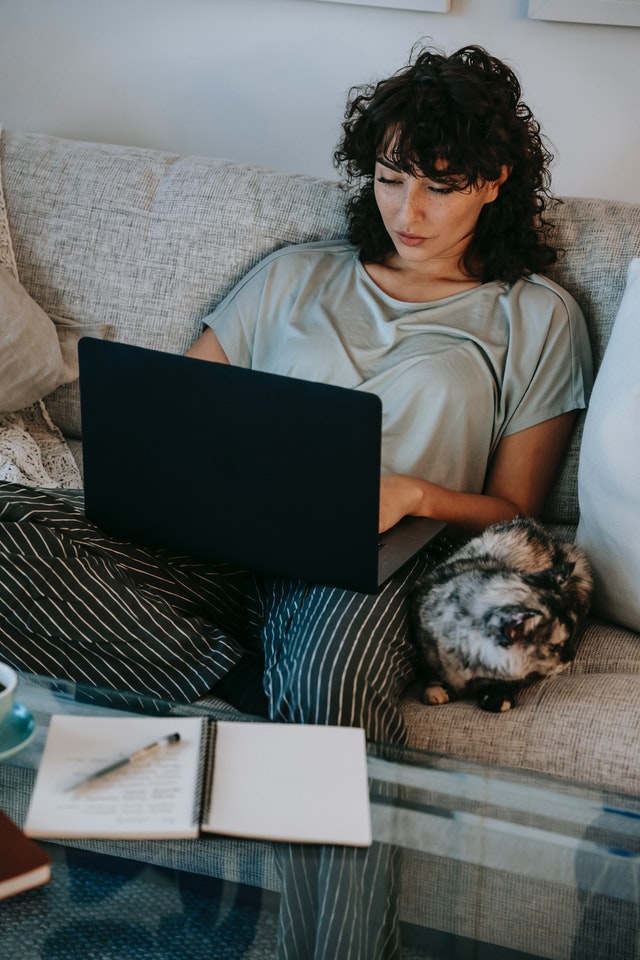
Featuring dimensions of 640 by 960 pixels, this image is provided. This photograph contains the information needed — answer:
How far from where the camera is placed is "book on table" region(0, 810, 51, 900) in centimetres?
78

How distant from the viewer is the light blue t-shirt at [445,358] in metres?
1.56

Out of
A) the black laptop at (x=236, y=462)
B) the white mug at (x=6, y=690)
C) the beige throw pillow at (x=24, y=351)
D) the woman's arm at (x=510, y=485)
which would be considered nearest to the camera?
the white mug at (x=6, y=690)

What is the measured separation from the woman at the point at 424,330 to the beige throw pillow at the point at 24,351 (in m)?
0.28

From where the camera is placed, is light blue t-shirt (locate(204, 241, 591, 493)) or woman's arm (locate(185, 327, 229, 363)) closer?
light blue t-shirt (locate(204, 241, 591, 493))

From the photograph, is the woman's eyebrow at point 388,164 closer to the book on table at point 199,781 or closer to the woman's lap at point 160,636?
the woman's lap at point 160,636

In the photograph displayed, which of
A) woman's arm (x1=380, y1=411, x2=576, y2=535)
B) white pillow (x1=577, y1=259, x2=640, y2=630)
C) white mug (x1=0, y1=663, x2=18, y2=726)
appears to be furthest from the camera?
woman's arm (x1=380, y1=411, x2=576, y2=535)

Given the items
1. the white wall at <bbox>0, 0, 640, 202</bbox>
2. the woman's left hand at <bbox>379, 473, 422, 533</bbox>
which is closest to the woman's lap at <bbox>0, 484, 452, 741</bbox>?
the woman's left hand at <bbox>379, 473, 422, 533</bbox>

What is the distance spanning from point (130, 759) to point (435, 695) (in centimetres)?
50

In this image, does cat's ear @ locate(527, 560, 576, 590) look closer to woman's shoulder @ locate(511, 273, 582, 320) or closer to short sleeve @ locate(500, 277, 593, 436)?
short sleeve @ locate(500, 277, 593, 436)

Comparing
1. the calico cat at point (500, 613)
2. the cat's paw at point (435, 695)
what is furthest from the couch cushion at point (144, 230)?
the cat's paw at point (435, 695)

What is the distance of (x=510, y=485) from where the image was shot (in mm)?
1585

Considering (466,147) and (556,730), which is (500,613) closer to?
(556,730)

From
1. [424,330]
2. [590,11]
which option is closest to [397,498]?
[424,330]

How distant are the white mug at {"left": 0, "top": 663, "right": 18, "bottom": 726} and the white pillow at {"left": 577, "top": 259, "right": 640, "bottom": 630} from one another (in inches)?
33.3
